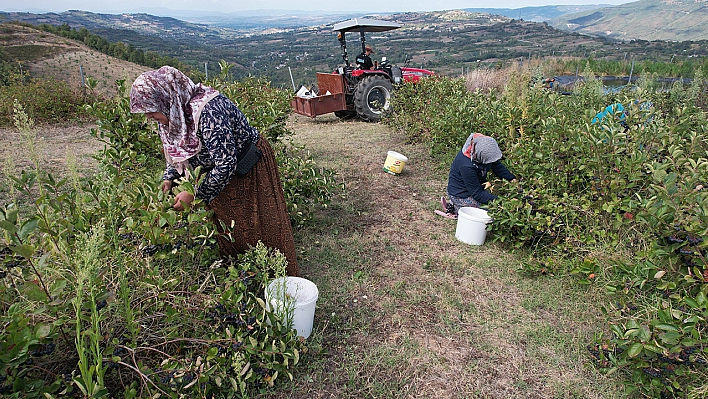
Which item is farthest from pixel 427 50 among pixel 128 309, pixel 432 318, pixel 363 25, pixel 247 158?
pixel 128 309

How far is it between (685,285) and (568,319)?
691 millimetres

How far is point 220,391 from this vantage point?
1941 millimetres

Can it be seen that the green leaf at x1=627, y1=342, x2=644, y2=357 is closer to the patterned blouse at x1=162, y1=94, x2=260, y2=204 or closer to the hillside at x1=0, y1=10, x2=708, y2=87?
the patterned blouse at x1=162, y1=94, x2=260, y2=204

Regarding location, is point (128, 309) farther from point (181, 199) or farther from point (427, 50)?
point (427, 50)

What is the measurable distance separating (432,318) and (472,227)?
1.18 meters

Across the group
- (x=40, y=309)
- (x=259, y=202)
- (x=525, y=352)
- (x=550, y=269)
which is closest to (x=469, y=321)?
(x=525, y=352)

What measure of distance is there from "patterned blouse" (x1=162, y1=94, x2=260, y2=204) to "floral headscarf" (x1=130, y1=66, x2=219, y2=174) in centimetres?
5

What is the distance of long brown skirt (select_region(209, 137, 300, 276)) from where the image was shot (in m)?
2.49

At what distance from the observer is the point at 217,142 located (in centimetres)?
208

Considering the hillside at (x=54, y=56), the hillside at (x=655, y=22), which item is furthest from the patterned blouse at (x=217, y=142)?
the hillside at (x=655, y=22)

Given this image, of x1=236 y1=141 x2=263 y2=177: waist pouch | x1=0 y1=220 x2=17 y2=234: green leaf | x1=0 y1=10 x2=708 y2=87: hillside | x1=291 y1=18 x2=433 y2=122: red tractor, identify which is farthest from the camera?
x1=0 y1=10 x2=708 y2=87: hillside

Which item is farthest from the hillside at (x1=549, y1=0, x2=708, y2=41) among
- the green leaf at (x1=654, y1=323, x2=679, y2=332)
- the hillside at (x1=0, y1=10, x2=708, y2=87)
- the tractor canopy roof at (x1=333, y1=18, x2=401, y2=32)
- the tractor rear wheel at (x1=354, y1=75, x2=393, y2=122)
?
the green leaf at (x1=654, y1=323, x2=679, y2=332)

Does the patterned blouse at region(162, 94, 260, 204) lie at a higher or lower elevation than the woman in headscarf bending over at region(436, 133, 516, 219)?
higher

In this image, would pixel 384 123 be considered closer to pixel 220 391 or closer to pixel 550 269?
pixel 550 269
